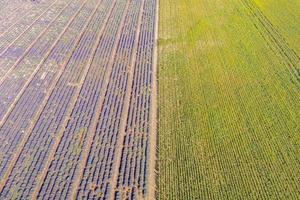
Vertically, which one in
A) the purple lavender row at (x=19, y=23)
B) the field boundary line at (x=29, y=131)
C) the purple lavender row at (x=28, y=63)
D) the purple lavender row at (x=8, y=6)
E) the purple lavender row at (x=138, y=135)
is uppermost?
the purple lavender row at (x=138, y=135)

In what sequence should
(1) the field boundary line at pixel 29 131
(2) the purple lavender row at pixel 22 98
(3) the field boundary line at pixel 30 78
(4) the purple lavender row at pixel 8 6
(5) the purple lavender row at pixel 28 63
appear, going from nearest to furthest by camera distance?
1. (1) the field boundary line at pixel 29 131
2. (2) the purple lavender row at pixel 22 98
3. (3) the field boundary line at pixel 30 78
4. (5) the purple lavender row at pixel 28 63
5. (4) the purple lavender row at pixel 8 6

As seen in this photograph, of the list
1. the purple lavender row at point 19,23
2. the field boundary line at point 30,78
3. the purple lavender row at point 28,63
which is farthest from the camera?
the purple lavender row at point 19,23

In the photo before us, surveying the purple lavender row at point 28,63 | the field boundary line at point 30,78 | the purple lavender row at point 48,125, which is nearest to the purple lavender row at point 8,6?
the purple lavender row at point 28,63

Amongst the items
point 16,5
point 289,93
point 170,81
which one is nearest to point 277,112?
point 289,93

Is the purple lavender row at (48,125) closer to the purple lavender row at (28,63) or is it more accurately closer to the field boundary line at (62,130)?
the field boundary line at (62,130)

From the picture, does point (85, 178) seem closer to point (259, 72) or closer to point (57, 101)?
point (57, 101)

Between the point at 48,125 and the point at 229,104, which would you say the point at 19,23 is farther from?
the point at 229,104
